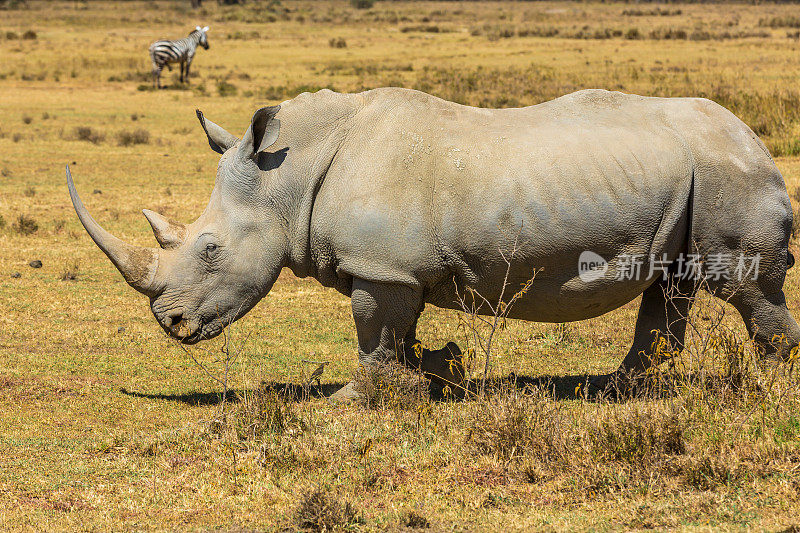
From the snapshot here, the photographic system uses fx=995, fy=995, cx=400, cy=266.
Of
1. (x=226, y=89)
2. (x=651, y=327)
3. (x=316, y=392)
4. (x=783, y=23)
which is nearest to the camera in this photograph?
(x=651, y=327)

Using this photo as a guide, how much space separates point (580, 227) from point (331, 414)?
1.93 meters

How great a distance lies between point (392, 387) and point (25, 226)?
279 inches

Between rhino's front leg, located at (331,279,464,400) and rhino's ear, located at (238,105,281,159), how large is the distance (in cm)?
105

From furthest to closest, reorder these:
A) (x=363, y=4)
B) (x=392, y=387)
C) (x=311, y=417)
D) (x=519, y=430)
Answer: (x=363, y=4) → (x=392, y=387) → (x=311, y=417) → (x=519, y=430)

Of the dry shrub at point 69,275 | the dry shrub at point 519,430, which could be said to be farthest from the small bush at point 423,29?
the dry shrub at point 519,430

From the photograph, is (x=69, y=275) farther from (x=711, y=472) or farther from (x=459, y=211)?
(x=711, y=472)

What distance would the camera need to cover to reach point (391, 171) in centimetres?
598

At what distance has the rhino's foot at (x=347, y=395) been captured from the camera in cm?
647

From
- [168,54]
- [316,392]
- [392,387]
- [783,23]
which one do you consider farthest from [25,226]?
[783,23]

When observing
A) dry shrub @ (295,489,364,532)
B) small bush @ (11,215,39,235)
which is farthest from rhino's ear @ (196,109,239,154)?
small bush @ (11,215,39,235)

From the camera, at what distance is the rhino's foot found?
255 inches

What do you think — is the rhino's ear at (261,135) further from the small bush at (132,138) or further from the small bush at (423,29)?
the small bush at (423,29)

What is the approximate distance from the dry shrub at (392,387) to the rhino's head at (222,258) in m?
0.89

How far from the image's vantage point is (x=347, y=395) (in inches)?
256
